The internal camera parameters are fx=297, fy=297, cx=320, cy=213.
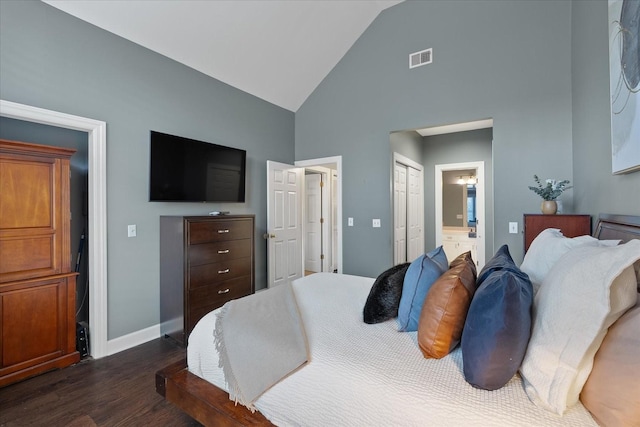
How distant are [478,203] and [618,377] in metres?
4.61

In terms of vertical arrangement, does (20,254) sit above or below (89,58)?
below

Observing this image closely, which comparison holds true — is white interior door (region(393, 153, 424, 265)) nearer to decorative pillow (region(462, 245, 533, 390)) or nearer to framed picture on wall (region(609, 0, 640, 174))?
framed picture on wall (region(609, 0, 640, 174))

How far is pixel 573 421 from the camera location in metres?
0.88

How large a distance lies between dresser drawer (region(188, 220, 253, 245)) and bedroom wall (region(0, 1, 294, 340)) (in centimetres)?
48

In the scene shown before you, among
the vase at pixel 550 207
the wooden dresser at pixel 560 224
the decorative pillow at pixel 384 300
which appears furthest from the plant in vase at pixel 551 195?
the decorative pillow at pixel 384 300

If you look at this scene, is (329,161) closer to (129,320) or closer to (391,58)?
(391,58)

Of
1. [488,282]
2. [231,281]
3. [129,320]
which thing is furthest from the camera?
[231,281]

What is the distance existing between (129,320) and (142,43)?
268 cm

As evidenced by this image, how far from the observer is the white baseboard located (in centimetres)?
269

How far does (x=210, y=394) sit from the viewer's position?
143cm

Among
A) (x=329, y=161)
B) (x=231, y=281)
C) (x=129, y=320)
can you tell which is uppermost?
(x=329, y=161)

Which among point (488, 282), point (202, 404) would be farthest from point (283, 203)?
point (488, 282)

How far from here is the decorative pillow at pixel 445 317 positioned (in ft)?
4.15

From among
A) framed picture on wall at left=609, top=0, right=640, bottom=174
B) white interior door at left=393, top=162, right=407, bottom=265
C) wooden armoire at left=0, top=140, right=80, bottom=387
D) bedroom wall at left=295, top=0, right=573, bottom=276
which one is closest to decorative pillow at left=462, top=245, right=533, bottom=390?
framed picture on wall at left=609, top=0, right=640, bottom=174
